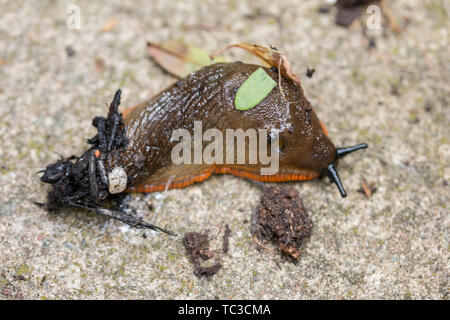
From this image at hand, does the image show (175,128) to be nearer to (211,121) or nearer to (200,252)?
(211,121)

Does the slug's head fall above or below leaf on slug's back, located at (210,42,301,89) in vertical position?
below

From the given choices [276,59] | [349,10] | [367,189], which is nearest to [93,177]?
[276,59]

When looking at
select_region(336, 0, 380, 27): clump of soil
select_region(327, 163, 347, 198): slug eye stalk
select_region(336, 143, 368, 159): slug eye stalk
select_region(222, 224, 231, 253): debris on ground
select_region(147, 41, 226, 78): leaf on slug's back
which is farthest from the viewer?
select_region(336, 0, 380, 27): clump of soil

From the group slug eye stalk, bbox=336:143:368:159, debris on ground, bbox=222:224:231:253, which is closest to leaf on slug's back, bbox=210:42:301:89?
slug eye stalk, bbox=336:143:368:159

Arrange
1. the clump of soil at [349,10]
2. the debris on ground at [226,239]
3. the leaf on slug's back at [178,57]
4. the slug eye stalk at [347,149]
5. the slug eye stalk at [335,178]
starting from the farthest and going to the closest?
the clump of soil at [349,10]
the leaf on slug's back at [178,57]
the slug eye stalk at [347,149]
the slug eye stalk at [335,178]
the debris on ground at [226,239]

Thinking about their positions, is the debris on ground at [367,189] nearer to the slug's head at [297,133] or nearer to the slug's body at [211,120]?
the slug's head at [297,133]

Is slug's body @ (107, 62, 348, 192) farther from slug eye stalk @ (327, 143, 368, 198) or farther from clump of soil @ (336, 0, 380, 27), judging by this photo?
clump of soil @ (336, 0, 380, 27)

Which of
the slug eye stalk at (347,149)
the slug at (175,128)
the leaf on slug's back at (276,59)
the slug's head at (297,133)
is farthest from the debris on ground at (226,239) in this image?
the leaf on slug's back at (276,59)
